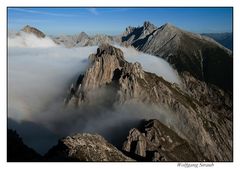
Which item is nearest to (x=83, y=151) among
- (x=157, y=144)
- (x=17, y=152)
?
(x=17, y=152)

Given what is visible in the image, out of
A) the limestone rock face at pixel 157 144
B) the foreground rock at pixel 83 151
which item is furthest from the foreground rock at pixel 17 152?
the limestone rock face at pixel 157 144

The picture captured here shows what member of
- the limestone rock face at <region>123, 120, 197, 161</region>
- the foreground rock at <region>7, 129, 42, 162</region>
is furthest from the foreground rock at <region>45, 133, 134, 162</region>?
the limestone rock face at <region>123, 120, 197, 161</region>

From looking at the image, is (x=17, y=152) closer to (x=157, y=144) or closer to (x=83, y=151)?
(x=83, y=151)

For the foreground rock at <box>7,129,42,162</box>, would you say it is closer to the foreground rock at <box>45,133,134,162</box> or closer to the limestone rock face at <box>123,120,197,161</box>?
the foreground rock at <box>45,133,134,162</box>
